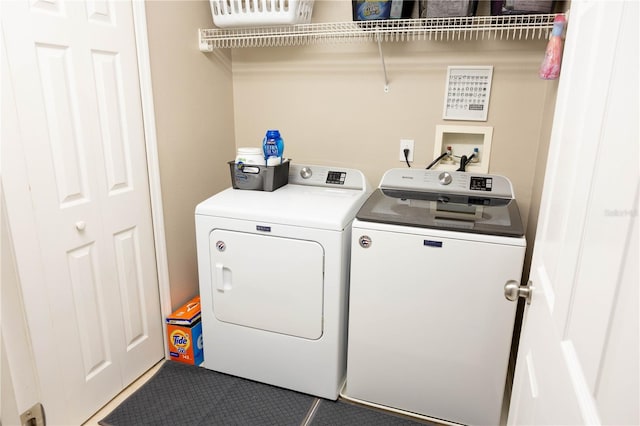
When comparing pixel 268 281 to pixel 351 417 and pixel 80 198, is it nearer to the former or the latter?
pixel 351 417

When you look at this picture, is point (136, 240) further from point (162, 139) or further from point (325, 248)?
point (325, 248)

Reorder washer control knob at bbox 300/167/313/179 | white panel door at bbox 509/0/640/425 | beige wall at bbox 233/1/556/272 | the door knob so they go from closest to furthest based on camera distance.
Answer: white panel door at bbox 509/0/640/425
the door knob
beige wall at bbox 233/1/556/272
washer control knob at bbox 300/167/313/179

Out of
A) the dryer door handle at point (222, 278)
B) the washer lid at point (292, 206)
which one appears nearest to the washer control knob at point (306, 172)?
the washer lid at point (292, 206)

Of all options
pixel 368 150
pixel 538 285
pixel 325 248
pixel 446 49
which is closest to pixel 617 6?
pixel 538 285

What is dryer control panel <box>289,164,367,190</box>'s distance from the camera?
7.47 feet

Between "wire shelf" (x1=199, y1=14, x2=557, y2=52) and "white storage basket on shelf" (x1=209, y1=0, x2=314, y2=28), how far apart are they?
7 centimetres

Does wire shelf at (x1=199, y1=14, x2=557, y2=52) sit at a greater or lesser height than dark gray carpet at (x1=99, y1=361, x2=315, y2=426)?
greater

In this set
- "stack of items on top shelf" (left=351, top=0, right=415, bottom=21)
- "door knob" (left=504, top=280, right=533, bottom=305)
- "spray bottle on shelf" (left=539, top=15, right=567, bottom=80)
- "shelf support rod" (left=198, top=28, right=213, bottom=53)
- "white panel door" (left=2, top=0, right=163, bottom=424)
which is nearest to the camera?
"door knob" (left=504, top=280, right=533, bottom=305)

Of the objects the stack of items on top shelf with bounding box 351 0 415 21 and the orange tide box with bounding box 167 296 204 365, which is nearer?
the stack of items on top shelf with bounding box 351 0 415 21

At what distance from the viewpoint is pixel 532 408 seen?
98cm

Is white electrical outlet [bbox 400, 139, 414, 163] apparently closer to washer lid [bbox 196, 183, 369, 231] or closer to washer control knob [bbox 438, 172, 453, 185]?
washer control knob [bbox 438, 172, 453, 185]

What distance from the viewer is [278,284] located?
A: 1939mm

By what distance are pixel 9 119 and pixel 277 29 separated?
4.55 ft

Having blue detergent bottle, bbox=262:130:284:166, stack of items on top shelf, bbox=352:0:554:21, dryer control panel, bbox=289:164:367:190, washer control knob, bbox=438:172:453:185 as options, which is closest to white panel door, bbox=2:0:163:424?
blue detergent bottle, bbox=262:130:284:166
